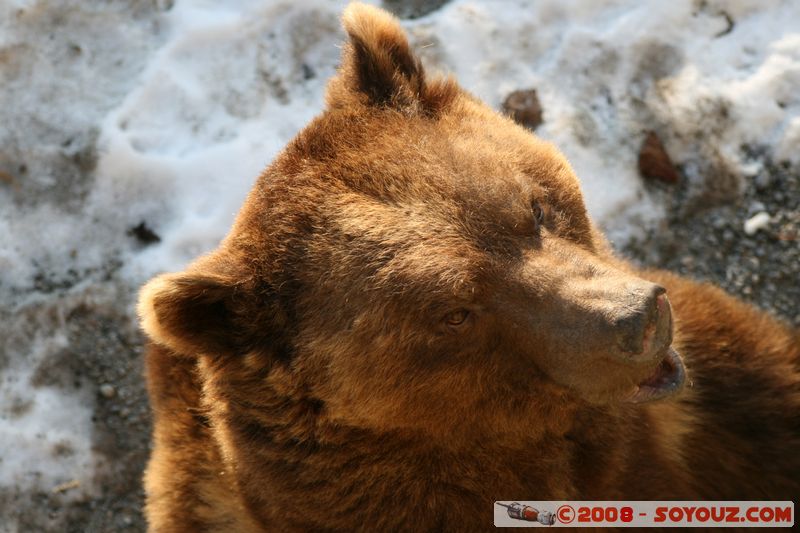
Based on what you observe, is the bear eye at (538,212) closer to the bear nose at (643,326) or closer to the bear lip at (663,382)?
the bear nose at (643,326)

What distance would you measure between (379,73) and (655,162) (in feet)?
7.33

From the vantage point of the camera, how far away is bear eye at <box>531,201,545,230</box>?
3.32 m

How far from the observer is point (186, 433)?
13.1 ft

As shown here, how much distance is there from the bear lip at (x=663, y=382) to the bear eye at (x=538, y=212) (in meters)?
0.62

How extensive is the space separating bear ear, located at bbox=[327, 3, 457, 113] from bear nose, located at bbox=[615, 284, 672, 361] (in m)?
1.17

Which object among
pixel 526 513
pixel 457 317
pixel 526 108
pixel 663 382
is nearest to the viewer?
pixel 457 317

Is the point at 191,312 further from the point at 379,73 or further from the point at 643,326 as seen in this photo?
the point at 643,326

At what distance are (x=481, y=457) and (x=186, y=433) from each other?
4.22 feet

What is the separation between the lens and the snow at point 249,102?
5.26 metres

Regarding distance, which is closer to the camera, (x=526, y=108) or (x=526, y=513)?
(x=526, y=513)

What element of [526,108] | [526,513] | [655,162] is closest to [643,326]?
[526,513]

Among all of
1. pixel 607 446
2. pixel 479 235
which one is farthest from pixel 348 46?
pixel 607 446

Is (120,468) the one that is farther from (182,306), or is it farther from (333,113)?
(333,113)

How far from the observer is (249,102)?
5527 millimetres
